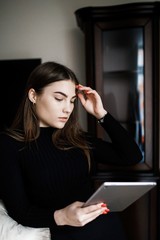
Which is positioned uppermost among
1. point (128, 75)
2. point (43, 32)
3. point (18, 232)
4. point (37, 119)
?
point (43, 32)

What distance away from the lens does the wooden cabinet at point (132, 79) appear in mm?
1777

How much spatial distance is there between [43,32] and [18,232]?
5.64 ft

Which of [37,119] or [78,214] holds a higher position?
Result: [37,119]

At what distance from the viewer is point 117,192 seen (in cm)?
97

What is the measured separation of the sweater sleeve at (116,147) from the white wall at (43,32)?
3.43 feet

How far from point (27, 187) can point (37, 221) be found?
0.55 feet

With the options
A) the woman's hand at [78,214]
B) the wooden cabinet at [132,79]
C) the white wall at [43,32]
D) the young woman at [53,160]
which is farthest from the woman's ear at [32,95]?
the white wall at [43,32]

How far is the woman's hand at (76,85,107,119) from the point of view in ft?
4.14

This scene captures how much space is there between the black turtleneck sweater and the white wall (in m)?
1.09

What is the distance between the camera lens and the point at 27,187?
1104 mm

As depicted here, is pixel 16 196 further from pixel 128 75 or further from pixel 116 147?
pixel 128 75

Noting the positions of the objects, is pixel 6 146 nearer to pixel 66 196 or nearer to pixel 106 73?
pixel 66 196

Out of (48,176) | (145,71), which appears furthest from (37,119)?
(145,71)

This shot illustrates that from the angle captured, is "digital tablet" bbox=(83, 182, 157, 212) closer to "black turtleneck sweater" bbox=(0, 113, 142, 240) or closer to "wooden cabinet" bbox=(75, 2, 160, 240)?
"black turtleneck sweater" bbox=(0, 113, 142, 240)
